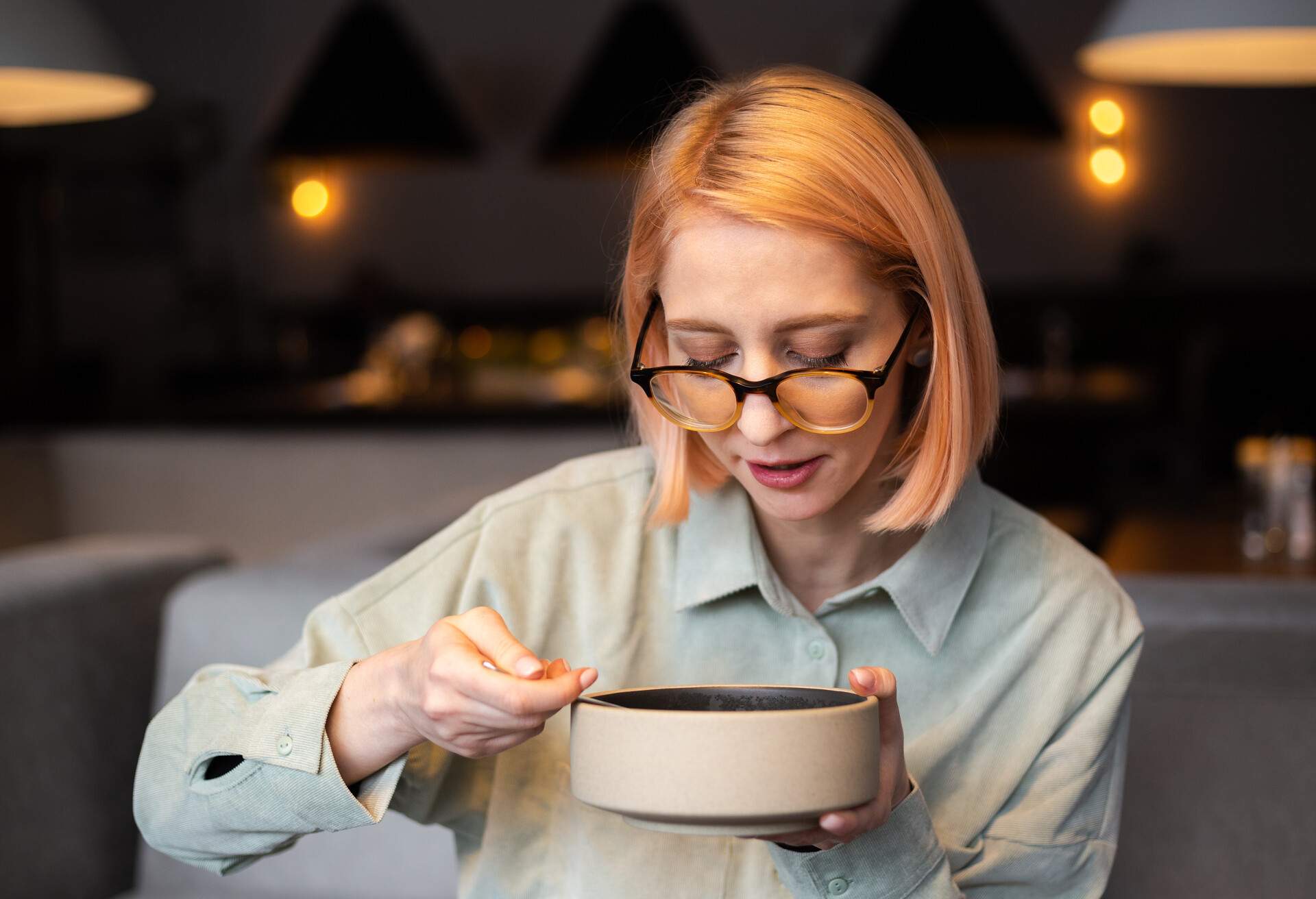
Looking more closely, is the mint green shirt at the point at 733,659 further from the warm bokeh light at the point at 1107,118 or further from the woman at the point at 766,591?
the warm bokeh light at the point at 1107,118

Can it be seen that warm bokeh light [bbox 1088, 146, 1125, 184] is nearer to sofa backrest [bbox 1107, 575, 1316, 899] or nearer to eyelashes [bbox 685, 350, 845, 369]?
sofa backrest [bbox 1107, 575, 1316, 899]

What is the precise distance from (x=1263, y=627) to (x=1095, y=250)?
600 centimetres

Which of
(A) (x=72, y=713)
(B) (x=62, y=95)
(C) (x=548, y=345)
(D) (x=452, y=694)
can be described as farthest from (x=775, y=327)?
(C) (x=548, y=345)

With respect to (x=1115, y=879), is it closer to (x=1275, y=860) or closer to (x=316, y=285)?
(x=1275, y=860)

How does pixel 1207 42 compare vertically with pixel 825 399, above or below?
above

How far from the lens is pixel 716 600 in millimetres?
1220

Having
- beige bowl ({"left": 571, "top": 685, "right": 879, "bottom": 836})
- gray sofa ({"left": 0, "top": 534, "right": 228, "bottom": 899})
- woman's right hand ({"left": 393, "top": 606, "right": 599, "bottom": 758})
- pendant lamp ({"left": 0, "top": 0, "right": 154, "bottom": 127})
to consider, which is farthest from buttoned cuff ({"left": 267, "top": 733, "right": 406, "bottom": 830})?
pendant lamp ({"left": 0, "top": 0, "right": 154, "bottom": 127})

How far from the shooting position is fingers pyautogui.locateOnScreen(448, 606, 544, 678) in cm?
87

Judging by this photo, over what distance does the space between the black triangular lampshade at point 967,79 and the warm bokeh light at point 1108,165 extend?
1.37m

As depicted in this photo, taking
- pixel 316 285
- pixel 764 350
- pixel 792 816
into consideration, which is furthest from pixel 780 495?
pixel 316 285

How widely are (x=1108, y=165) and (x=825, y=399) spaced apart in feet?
7.48

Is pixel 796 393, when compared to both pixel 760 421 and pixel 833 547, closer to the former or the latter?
pixel 760 421

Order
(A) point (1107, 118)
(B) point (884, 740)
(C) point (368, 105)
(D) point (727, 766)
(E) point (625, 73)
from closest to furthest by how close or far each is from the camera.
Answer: (D) point (727, 766) → (B) point (884, 740) → (A) point (1107, 118) → (C) point (368, 105) → (E) point (625, 73)

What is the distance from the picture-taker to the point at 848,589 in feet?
4.06
